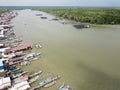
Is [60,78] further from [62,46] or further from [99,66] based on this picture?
[62,46]

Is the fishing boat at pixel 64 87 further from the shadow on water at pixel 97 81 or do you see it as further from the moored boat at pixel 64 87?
the shadow on water at pixel 97 81

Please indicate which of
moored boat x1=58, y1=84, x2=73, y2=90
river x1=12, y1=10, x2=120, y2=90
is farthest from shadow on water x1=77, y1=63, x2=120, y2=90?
moored boat x1=58, y1=84, x2=73, y2=90

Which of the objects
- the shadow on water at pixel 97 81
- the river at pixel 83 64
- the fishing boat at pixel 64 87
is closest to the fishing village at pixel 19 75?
the fishing boat at pixel 64 87

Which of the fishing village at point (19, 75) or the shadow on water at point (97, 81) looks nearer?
the fishing village at point (19, 75)

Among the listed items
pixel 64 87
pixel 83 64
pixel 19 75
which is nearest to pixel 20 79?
pixel 19 75

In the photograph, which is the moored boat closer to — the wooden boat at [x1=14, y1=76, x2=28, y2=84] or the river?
the river

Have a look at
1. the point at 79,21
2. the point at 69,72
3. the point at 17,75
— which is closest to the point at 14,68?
the point at 17,75

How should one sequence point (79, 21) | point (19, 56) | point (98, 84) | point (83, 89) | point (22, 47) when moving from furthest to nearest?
point (79, 21), point (22, 47), point (19, 56), point (98, 84), point (83, 89)

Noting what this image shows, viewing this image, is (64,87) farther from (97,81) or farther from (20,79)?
(20,79)
